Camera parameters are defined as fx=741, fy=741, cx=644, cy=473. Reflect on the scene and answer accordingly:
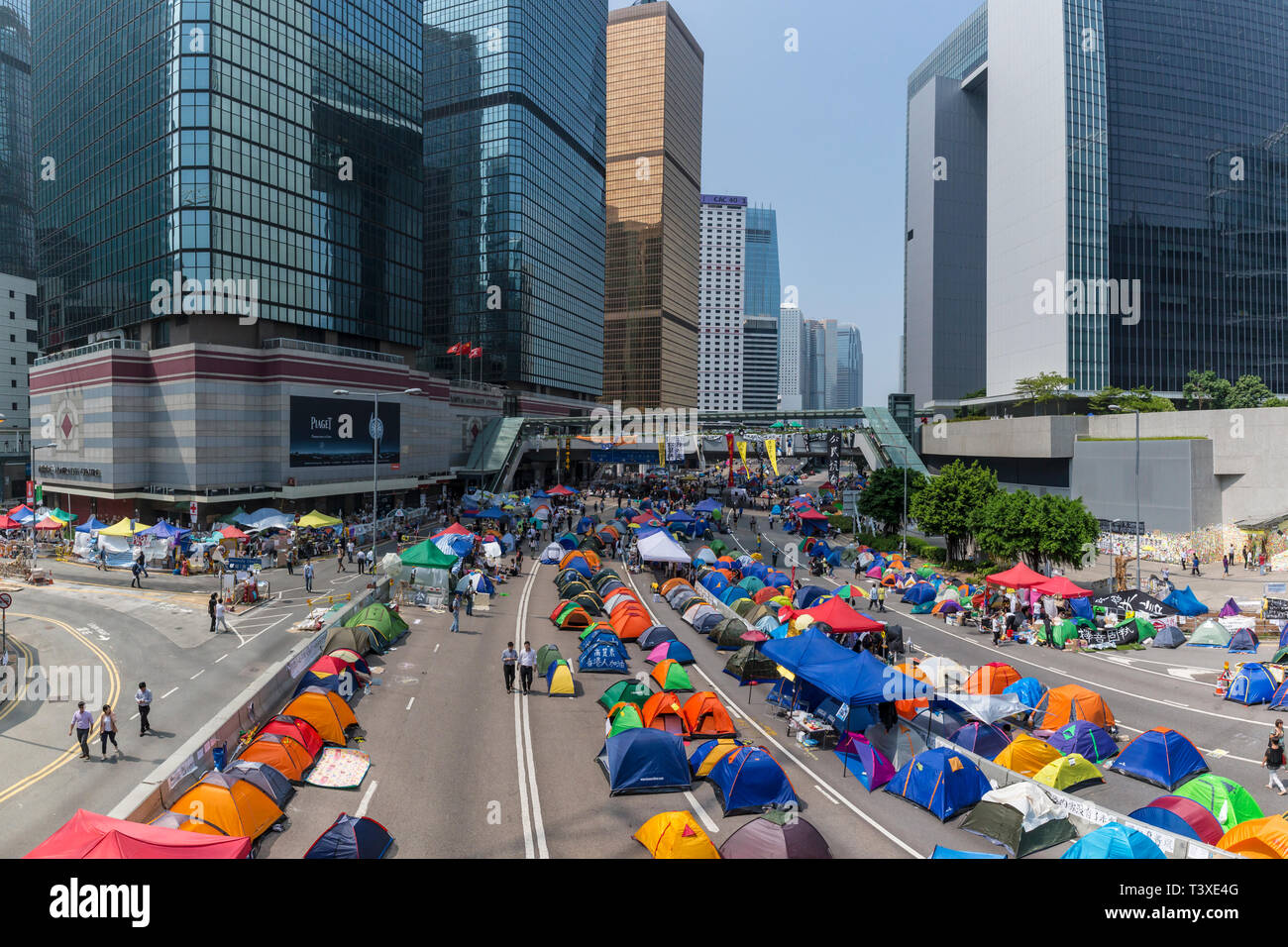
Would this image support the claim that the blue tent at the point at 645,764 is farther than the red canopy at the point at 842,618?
No

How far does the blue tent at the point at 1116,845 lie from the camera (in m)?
10.1

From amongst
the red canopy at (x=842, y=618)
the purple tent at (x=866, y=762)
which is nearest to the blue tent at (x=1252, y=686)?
the red canopy at (x=842, y=618)

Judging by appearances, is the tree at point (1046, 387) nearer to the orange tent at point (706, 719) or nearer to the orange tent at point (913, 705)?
the orange tent at point (913, 705)

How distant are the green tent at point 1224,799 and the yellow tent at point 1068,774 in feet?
6.86

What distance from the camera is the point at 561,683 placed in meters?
20.0

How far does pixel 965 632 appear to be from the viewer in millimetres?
30281

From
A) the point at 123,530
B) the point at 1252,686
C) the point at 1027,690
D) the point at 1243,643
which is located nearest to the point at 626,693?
the point at 1027,690

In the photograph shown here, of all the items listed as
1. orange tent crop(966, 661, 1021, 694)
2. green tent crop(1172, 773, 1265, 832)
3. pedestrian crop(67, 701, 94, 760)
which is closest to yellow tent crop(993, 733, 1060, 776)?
green tent crop(1172, 773, 1265, 832)

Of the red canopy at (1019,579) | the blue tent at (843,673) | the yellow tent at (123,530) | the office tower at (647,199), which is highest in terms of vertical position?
the office tower at (647,199)

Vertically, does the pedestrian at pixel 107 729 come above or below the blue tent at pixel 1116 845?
below

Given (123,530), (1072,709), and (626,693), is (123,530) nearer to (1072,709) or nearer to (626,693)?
(626,693)
